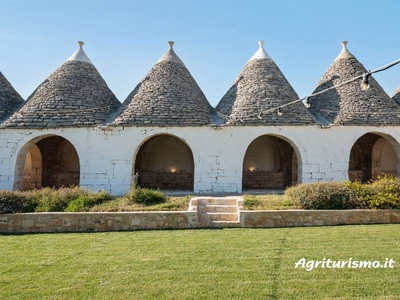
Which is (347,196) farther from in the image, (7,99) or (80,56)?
(7,99)

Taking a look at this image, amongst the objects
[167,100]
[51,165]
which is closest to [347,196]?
[167,100]

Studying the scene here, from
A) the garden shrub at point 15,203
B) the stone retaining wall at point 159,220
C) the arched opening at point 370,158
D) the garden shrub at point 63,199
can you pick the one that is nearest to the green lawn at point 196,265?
the stone retaining wall at point 159,220

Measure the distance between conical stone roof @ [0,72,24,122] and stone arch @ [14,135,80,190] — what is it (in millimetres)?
1836

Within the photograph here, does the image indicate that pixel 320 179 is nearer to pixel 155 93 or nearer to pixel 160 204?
pixel 160 204

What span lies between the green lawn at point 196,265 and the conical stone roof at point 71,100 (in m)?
5.33

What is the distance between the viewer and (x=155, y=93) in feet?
35.1

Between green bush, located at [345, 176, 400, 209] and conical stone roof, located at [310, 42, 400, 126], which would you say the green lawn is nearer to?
green bush, located at [345, 176, 400, 209]

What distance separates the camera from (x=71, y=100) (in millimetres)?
10430

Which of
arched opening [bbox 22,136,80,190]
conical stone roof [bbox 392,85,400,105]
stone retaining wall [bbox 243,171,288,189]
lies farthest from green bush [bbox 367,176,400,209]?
arched opening [bbox 22,136,80,190]

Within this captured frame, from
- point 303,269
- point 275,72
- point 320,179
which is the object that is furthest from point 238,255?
point 275,72

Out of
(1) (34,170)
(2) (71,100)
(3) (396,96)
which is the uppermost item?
(3) (396,96)

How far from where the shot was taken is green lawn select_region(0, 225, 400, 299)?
3.23 meters

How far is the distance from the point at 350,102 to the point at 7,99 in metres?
14.5

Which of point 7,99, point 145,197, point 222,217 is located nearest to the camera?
point 222,217
